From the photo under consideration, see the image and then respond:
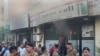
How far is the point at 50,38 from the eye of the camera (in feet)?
59.2

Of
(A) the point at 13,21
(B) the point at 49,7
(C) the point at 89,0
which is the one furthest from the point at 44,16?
(A) the point at 13,21

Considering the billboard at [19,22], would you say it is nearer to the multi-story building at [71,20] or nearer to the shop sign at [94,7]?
the multi-story building at [71,20]

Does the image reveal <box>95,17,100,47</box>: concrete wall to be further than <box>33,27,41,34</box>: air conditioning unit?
No

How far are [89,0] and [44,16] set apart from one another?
4.94 metres

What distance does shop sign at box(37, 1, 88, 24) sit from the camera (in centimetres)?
1252

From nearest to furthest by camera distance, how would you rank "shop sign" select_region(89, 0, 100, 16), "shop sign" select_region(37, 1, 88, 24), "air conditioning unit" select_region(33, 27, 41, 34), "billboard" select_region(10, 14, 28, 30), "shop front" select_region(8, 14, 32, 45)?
"shop sign" select_region(89, 0, 100, 16) < "shop sign" select_region(37, 1, 88, 24) < "air conditioning unit" select_region(33, 27, 41, 34) < "shop front" select_region(8, 14, 32, 45) < "billboard" select_region(10, 14, 28, 30)

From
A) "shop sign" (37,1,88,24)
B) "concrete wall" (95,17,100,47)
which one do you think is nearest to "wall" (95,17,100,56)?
"concrete wall" (95,17,100,47)

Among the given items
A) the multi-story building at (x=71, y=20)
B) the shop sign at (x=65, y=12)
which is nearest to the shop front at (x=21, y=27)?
the multi-story building at (x=71, y=20)

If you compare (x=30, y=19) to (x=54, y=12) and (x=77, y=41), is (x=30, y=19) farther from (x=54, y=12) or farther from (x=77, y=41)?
(x=77, y=41)

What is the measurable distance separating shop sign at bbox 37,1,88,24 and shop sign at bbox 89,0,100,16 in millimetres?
215

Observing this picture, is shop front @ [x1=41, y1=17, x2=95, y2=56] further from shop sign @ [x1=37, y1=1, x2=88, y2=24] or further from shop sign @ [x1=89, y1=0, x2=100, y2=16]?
shop sign @ [x1=89, y1=0, x2=100, y2=16]

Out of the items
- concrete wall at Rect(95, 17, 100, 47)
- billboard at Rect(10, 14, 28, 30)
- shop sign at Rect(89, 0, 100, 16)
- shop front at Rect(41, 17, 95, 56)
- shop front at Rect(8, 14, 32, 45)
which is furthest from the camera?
billboard at Rect(10, 14, 28, 30)

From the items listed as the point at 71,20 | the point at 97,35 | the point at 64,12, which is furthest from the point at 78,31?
the point at 97,35

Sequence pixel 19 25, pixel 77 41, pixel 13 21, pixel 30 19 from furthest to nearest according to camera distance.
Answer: pixel 13 21 → pixel 19 25 → pixel 30 19 → pixel 77 41
